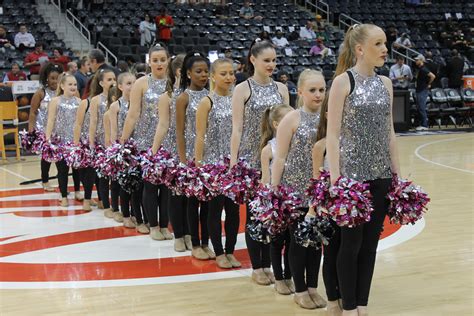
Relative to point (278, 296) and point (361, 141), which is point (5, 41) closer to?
point (278, 296)

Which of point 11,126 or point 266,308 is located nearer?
point 266,308

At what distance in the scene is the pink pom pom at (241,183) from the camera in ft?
16.8

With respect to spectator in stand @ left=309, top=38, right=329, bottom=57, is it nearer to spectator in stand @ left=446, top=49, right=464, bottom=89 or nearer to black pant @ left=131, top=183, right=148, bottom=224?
spectator in stand @ left=446, top=49, right=464, bottom=89

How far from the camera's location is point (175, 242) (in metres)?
6.31

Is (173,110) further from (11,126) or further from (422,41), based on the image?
(422,41)

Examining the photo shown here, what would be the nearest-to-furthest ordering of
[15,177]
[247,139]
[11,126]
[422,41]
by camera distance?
[247,139], [15,177], [11,126], [422,41]

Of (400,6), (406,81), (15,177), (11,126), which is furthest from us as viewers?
(400,6)

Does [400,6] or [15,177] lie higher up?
[400,6]

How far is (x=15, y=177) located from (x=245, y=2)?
478 inches

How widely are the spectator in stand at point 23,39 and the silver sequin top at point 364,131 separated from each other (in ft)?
43.8

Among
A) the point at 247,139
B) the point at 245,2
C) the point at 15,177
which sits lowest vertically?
the point at 15,177

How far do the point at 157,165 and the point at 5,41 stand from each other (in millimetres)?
11203

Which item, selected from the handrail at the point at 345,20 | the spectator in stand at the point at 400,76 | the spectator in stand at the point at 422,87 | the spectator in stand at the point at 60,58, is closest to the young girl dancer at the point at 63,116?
the spectator in stand at the point at 60,58

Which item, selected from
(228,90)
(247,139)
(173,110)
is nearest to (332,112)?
(247,139)
